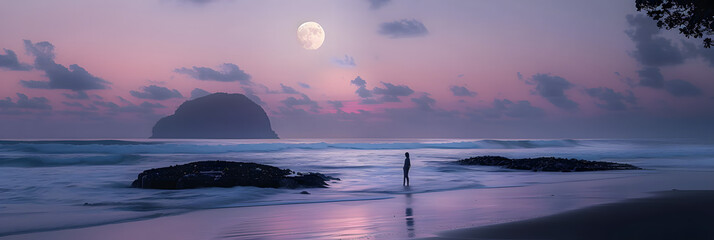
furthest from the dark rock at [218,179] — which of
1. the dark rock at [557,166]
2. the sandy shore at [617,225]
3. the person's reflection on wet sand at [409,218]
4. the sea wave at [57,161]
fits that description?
the sea wave at [57,161]

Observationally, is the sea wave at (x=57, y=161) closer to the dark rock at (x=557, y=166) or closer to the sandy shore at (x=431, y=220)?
the dark rock at (x=557, y=166)

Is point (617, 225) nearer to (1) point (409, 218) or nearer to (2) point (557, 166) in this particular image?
(1) point (409, 218)

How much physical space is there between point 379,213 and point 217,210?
5070mm

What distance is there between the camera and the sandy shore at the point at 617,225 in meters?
9.60

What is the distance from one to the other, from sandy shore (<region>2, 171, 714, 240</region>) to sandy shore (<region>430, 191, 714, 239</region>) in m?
0.02

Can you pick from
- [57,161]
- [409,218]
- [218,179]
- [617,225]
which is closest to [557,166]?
[218,179]

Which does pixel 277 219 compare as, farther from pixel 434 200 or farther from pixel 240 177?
pixel 240 177

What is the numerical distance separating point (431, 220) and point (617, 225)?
12.5 ft

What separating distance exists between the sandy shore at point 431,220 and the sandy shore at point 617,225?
0.02 m

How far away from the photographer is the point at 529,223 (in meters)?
11.3

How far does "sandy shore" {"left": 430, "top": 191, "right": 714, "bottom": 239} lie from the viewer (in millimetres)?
9602

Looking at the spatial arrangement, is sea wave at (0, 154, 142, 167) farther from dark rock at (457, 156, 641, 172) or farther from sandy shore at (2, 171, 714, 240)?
sandy shore at (2, 171, 714, 240)

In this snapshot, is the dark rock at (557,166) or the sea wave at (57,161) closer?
the dark rock at (557,166)

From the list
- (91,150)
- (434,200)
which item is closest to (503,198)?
(434,200)
